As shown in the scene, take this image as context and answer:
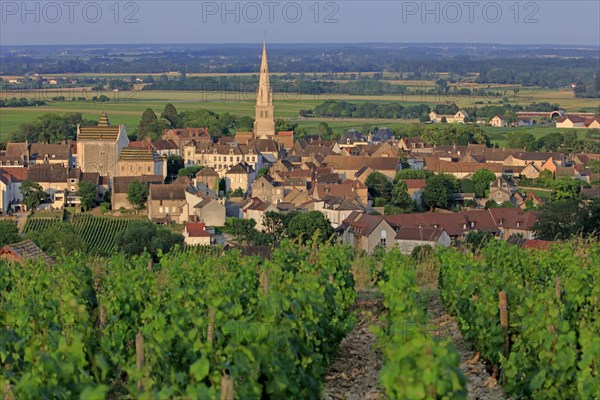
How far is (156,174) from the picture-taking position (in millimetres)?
46406

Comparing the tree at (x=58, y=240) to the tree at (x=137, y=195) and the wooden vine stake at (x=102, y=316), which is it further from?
the wooden vine stake at (x=102, y=316)

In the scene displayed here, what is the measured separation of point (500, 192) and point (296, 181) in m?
7.49

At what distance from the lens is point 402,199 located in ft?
131

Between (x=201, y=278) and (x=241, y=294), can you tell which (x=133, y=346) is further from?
(x=201, y=278)

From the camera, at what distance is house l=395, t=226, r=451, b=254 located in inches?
1157

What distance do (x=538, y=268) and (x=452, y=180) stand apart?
33.7 meters

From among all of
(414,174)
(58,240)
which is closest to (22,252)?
(58,240)

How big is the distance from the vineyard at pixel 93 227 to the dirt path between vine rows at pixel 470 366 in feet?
76.6

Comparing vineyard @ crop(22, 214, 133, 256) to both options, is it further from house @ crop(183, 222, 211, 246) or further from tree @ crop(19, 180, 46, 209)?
tree @ crop(19, 180, 46, 209)

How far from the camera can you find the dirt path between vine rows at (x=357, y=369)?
7.87 metres

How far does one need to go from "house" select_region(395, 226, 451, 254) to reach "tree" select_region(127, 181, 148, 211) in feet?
42.1

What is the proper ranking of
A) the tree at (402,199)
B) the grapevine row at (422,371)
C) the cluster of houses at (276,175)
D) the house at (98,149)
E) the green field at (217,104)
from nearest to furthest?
1. the grapevine row at (422,371)
2. the cluster of houses at (276,175)
3. the tree at (402,199)
4. the house at (98,149)
5. the green field at (217,104)

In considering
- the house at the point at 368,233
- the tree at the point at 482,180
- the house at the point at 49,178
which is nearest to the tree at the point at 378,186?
the tree at the point at 482,180

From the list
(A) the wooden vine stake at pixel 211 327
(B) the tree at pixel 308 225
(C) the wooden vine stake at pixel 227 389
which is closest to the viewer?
(C) the wooden vine stake at pixel 227 389
